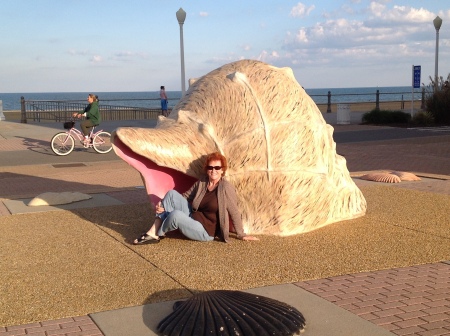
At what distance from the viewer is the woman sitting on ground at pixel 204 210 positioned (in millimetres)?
7285

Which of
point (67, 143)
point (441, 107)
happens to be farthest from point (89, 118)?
point (441, 107)

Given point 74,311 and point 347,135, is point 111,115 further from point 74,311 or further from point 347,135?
point 74,311

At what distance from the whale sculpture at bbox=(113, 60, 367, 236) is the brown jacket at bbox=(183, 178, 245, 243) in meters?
0.29

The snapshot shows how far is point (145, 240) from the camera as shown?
7492 mm

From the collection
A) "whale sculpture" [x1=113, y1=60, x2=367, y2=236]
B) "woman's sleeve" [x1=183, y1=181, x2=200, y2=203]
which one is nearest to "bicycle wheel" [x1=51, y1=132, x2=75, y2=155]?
"whale sculpture" [x1=113, y1=60, x2=367, y2=236]

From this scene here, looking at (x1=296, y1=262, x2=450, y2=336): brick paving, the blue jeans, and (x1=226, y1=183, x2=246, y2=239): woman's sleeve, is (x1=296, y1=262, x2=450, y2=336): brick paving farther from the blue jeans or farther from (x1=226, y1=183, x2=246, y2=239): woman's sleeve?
the blue jeans

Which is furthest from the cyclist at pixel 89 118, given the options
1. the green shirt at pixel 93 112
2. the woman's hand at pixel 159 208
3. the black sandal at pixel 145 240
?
the woman's hand at pixel 159 208

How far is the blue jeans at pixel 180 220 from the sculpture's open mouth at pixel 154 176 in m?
0.49

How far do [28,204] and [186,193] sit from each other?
12.1 ft

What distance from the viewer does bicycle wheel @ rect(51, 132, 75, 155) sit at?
1809 centimetres

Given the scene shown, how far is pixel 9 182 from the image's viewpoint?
43.1 ft

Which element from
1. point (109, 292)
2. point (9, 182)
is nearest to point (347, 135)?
point (9, 182)

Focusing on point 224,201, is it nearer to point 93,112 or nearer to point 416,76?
point 93,112

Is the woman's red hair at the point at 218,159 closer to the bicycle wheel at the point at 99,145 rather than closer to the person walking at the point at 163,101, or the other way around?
the bicycle wheel at the point at 99,145
